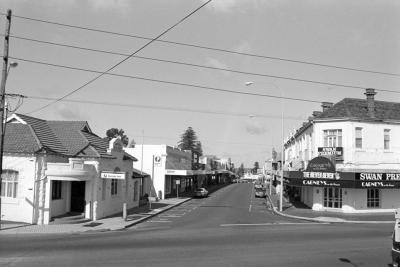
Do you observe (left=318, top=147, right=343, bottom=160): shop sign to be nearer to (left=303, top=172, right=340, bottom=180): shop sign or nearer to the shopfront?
the shopfront

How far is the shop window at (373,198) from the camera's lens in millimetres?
41562

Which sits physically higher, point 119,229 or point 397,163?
point 397,163

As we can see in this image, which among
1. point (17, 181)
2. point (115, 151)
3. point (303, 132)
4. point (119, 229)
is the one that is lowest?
point (119, 229)

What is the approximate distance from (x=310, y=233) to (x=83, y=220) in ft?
50.6

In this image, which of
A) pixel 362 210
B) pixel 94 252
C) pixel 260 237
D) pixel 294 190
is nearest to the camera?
pixel 94 252

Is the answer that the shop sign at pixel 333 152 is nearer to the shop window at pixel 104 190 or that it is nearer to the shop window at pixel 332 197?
the shop window at pixel 332 197

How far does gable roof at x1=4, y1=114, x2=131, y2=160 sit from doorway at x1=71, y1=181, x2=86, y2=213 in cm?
257

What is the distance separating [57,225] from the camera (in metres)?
29.2

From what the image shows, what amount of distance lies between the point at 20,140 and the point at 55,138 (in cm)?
370

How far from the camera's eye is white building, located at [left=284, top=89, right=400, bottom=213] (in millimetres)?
40062

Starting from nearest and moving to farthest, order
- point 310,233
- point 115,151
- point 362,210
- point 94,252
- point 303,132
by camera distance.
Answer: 1. point 94,252
2. point 310,233
3. point 115,151
4. point 362,210
5. point 303,132

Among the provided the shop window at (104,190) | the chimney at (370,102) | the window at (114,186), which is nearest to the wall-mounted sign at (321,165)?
the chimney at (370,102)

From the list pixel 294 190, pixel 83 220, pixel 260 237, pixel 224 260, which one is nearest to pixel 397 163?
pixel 294 190

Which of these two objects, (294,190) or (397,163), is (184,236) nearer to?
(397,163)
